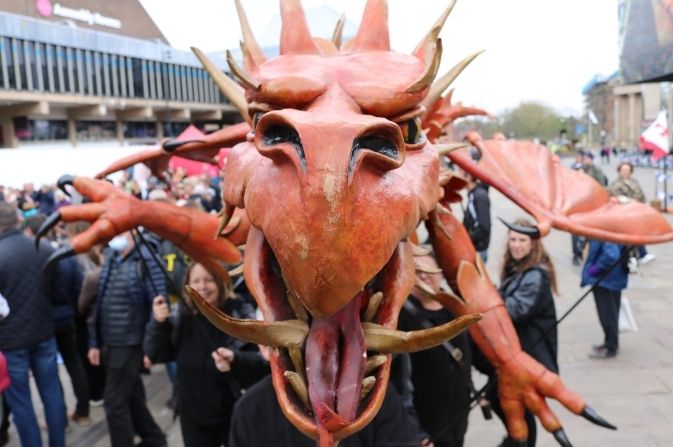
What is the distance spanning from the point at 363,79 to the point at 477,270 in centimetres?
127

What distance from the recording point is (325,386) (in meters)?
1.38

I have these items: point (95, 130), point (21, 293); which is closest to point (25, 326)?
point (21, 293)

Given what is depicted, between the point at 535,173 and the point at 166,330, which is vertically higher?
the point at 535,173

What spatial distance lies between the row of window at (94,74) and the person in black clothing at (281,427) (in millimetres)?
26543

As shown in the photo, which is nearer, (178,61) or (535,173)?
(535,173)

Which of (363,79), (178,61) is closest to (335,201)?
(363,79)

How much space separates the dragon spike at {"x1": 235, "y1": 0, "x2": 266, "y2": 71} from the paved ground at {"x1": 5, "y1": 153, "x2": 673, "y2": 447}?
392 centimetres

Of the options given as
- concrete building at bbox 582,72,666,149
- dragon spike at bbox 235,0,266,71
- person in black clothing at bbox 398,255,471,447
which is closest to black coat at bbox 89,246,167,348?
person in black clothing at bbox 398,255,471,447

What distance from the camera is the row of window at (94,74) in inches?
1029

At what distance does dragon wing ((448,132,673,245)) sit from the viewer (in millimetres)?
2611

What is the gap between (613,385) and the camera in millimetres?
5711

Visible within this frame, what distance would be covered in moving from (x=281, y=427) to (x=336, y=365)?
2.31 ft

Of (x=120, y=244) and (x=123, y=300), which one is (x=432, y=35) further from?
(x=120, y=244)

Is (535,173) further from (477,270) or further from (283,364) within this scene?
(283,364)
